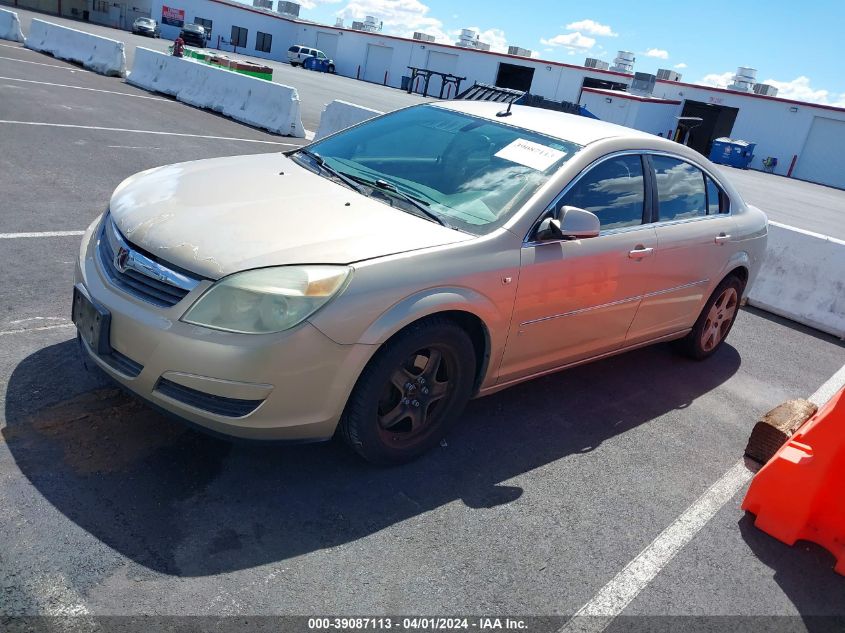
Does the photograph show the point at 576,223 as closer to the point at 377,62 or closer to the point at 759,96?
the point at 759,96

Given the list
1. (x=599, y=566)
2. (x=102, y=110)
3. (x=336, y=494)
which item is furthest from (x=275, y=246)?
(x=102, y=110)

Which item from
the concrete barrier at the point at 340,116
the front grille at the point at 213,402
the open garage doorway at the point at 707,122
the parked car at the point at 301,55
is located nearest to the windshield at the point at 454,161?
the front grille at the point at 213,402

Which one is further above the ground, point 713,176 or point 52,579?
point 713,176

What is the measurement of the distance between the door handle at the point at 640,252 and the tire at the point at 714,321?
1.26 metres

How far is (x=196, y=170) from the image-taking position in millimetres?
3982

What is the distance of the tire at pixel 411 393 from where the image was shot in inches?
125

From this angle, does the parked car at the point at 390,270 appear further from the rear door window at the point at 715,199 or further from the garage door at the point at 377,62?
the garage door at the point at 377,62

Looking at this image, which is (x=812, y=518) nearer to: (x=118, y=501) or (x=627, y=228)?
(x=627, y=228)

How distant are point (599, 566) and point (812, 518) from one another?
1212 millimetres

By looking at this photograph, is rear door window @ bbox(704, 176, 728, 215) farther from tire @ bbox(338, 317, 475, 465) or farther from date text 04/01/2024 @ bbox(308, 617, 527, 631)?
date text 04/01/2024 @ bbox(308, 617, 527, 631)

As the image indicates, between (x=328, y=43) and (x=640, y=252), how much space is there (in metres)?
65.1

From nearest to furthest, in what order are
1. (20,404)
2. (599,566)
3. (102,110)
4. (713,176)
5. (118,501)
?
(118,501) < (599,566) < (20,404) < (713,176) < (102,110)

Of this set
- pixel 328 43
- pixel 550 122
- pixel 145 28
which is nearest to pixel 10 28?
pixel 550 122

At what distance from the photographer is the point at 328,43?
210ft
